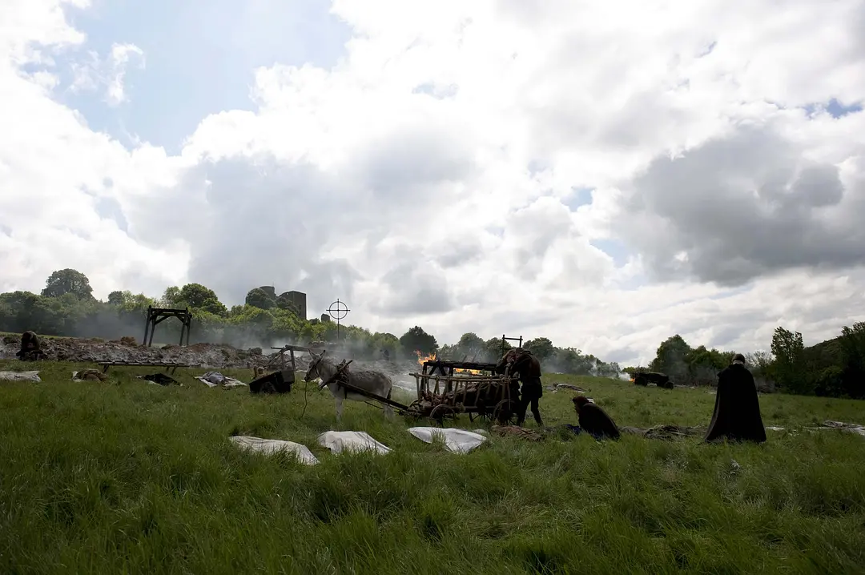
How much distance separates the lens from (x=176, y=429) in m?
7.13

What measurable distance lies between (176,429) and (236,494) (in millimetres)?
3128

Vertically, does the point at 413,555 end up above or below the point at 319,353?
below

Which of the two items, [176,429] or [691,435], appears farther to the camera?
[691,435]

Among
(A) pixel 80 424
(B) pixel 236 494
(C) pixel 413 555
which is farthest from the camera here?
(A) pixel 80 424

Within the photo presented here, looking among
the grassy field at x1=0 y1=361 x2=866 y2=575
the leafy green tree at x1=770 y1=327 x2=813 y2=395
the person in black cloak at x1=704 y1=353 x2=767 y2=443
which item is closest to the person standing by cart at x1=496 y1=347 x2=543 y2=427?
the person in black cloak at x1=704 y1=353 x2=767 y2=443

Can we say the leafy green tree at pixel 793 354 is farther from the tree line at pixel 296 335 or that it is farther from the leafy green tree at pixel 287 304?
the leafy green tree at pixel 287 304

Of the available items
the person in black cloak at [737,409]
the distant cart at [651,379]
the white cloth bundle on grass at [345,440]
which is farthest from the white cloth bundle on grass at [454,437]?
the distant cart at [651,379]

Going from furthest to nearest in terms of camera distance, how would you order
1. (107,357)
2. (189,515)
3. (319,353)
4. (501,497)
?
(107,357), (319,353), (501,497), (189,515)

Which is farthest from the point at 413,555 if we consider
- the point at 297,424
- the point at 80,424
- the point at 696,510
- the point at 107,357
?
the point at 107,357

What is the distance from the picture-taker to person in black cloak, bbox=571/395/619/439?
888 cm

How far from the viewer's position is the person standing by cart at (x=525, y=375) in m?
11.5

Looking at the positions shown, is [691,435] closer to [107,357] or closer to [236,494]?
[236,494]

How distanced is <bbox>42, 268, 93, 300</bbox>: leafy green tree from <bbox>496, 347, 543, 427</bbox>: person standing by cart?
79.3m

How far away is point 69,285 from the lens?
240ft
